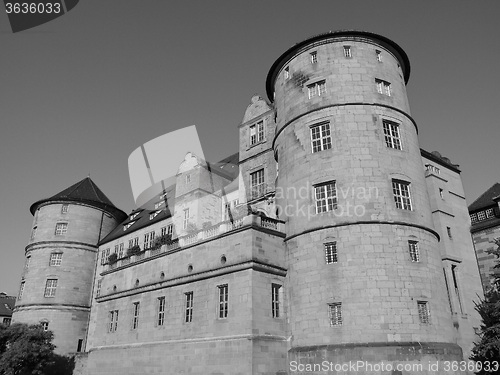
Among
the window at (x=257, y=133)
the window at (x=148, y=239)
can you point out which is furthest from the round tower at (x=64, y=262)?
the window at (x=257, y=133)

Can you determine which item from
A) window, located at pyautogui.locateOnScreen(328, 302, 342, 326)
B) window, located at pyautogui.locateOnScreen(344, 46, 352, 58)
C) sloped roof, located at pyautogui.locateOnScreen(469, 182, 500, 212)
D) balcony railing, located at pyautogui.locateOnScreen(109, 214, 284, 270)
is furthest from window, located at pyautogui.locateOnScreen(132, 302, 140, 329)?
sloped roof, located at pyautogui.locateOnScreen(469, 182, 500, 212)

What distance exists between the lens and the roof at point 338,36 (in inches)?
1103

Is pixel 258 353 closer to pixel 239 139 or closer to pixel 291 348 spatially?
pixel 291 348

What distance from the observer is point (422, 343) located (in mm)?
21203

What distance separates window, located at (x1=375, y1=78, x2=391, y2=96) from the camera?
2733 centimetres

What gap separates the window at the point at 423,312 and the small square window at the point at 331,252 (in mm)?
4806

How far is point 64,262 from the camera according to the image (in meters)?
48.1

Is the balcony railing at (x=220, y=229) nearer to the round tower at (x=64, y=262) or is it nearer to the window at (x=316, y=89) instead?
the window at (x=316, y=89)

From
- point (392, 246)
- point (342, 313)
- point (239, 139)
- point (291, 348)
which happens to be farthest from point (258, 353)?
point (239, 139)

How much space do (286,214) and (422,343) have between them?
10.4 metres

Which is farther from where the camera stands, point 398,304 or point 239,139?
point 239,139

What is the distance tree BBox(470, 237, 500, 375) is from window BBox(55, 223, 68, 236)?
138 ft

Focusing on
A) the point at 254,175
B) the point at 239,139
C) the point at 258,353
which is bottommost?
the point at 258,353

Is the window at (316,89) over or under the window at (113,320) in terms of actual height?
over
